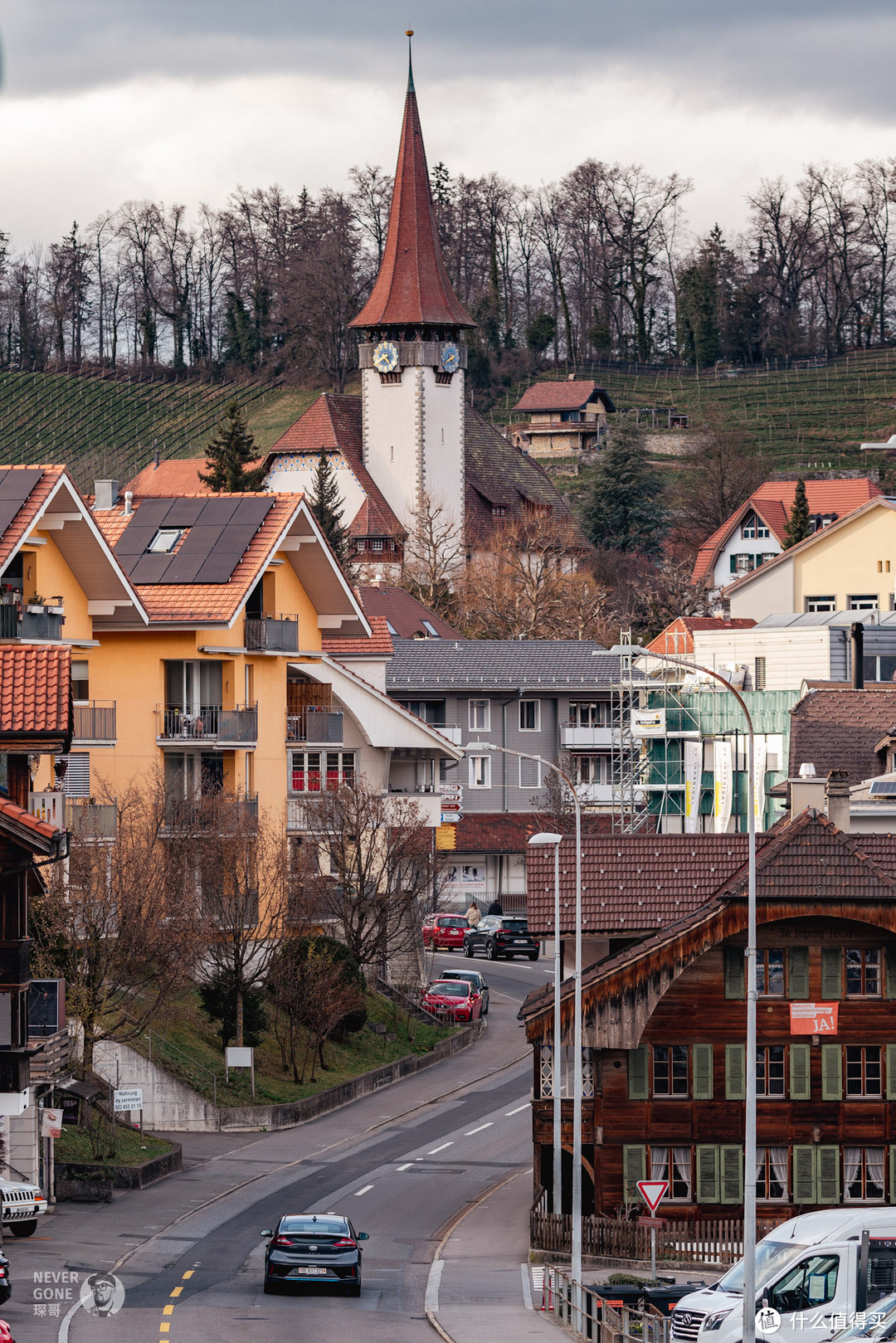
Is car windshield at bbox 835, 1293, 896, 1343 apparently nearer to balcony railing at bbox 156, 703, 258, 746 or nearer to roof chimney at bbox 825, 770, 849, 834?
roof chimney at bbox 825, 770, 849, 834

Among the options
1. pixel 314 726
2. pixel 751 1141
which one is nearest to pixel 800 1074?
pixel 751 1141

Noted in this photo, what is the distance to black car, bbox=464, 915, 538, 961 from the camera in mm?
84062

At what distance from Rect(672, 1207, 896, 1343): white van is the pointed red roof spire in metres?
117

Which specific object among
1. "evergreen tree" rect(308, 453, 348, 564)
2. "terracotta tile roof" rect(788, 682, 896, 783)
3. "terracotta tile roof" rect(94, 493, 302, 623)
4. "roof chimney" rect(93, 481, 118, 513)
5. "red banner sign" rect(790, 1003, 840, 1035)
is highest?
"evergreen tree" rect(308, 453, 348, 564)

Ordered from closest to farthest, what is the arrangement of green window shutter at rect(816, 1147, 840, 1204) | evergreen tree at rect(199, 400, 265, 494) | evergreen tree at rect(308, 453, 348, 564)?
green window shutter at rect(816, 1147, 840, 1204), evergreen tree at rect(199, 400, 265, 494), evergreen tree at rect(308, 453, 348, 564)

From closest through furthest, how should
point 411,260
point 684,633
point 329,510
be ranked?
point 684,633
point 329,510
point 411,260

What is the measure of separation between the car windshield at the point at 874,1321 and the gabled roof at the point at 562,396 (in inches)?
6511

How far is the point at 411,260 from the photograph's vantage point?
144125mm

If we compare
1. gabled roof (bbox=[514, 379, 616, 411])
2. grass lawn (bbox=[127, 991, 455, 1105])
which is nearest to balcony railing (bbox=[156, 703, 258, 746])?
grass lawn (bbox=[127, 991, 455, 1105])

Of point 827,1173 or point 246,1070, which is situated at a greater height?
point 246,1070

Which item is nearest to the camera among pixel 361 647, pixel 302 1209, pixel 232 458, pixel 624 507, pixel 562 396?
pixel 302 1209

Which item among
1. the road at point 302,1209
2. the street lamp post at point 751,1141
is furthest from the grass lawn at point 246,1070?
the street lamp post at point 751,1141

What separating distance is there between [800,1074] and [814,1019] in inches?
42.5

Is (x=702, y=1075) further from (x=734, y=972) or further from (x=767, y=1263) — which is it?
(x=767, y=1263)
